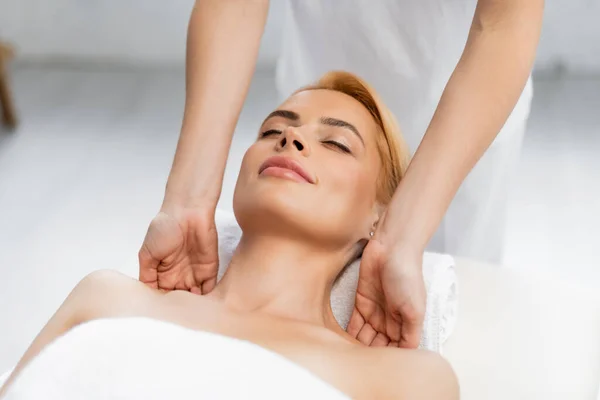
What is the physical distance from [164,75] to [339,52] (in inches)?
76.6

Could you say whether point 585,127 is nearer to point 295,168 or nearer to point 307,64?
point 307,64

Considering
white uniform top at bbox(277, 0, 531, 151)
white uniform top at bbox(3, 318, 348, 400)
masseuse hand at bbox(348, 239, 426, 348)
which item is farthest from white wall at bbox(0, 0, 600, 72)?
white uniform top at bbox(3, 318, 348, 400)

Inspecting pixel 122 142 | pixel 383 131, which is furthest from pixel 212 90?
pixel 122 142

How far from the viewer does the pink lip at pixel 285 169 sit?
4.42ft

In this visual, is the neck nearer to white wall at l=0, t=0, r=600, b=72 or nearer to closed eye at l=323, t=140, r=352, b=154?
closed eye at l=323, t=140, r=352, b=154

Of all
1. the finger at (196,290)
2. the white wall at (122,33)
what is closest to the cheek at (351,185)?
the finger at (196,290)

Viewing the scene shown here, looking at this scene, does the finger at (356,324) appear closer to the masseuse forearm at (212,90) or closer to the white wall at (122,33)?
the masseuse forearm at (212,90)

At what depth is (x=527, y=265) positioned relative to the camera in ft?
7.93

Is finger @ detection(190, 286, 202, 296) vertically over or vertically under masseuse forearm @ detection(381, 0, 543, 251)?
under

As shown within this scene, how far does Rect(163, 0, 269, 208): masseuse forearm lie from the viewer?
143 cm

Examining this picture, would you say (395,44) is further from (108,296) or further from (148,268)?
(108,296)

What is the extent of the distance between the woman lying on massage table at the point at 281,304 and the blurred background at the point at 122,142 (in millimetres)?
1041

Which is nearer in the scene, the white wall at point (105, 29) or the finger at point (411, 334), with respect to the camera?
the finger at point (411, 334)

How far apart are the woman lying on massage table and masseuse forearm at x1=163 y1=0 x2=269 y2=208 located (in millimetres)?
73
